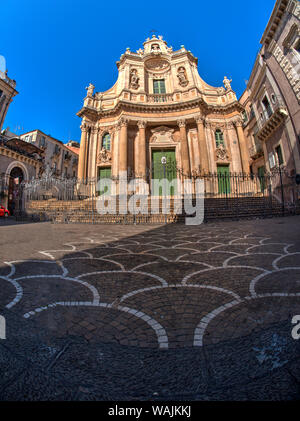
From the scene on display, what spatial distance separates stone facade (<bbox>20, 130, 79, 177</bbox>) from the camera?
29.1m

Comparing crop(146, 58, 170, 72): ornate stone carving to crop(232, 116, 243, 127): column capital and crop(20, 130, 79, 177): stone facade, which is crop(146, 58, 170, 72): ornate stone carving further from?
crop(20, 130, 79, 177): stone facade

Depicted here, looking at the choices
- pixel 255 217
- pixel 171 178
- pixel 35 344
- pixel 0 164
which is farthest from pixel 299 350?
pixel 0 164

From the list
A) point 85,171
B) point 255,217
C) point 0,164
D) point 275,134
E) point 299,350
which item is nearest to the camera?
point 299,350

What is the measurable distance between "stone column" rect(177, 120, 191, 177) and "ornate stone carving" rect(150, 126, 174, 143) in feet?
4.44

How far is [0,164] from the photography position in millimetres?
19453

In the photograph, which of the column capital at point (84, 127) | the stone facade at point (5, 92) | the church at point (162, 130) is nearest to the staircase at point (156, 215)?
the church at point (162, 130)

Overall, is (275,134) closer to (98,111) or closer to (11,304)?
(98,111)

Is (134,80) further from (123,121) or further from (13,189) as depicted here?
(13,189)

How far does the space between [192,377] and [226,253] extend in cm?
238

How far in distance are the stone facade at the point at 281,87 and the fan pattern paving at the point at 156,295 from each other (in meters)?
13.9

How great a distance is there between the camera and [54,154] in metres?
31.6

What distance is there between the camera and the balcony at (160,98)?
1898 cm

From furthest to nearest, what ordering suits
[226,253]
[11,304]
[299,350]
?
[226,253] → [11,304] → [299,350]

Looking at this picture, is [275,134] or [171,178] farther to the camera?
[171,178]
